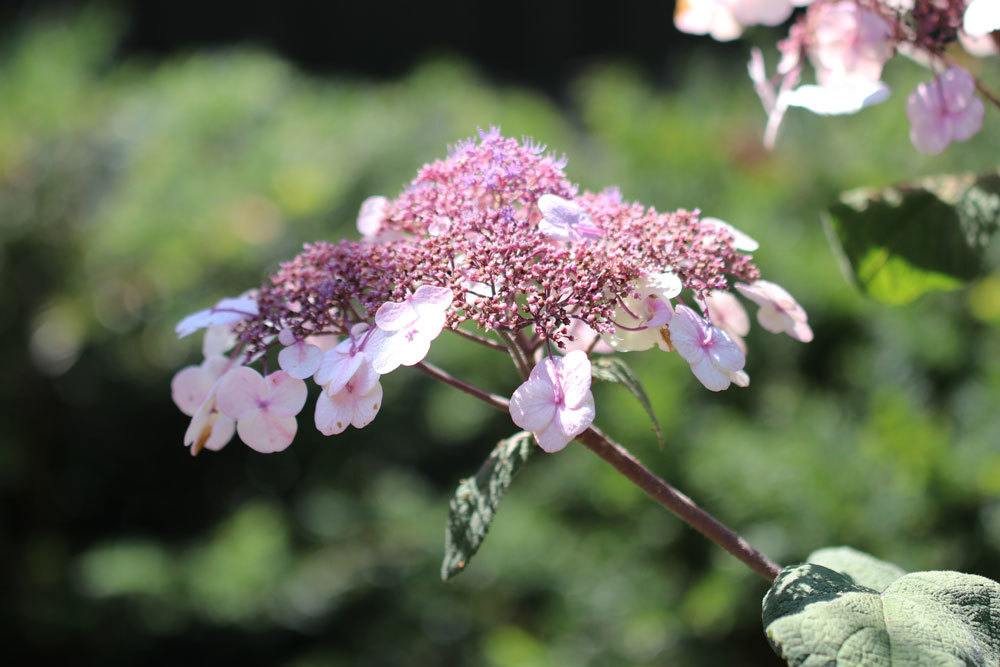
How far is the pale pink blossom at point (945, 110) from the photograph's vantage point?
2.34 ft

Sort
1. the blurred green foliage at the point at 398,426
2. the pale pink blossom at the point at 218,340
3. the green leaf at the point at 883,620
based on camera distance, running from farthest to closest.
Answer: the blurred green foliage at the point at 398,426, the pale pink blossom at the point at 218,340, the green leaf at the point at 883,620

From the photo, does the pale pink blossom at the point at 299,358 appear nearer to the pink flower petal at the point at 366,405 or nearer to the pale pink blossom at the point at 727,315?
the pink flower petal at the point at 366,405

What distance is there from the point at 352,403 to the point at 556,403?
11 cm

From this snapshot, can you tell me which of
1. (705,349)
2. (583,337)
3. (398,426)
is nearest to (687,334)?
(705,349)

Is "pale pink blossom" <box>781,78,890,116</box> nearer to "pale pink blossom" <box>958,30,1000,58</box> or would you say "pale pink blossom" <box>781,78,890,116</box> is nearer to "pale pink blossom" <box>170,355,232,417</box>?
"pale pink blossom" <box>958,30,1000,58</box>

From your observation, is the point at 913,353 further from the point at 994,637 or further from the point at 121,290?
the point at 121,290

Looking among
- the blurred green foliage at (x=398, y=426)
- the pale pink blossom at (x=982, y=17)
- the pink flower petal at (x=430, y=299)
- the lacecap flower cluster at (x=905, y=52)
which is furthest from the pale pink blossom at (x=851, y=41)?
the blurred green foliage at (x=398, y=426)

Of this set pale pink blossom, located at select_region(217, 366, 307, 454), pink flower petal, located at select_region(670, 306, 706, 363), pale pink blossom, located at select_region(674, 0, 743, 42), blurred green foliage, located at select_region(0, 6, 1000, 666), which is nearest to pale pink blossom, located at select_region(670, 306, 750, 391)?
pink flower petal, located at select_region(670, 306, 706, 363)

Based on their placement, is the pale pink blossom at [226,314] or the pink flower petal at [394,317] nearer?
the pink flower petal at [394,317]

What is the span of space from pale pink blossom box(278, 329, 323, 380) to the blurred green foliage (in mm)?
1117

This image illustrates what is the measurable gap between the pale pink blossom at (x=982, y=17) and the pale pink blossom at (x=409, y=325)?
34 cm

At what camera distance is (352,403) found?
0.56m

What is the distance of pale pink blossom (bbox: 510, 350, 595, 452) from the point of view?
1.68 feet

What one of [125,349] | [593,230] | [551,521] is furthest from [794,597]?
[125,349]
